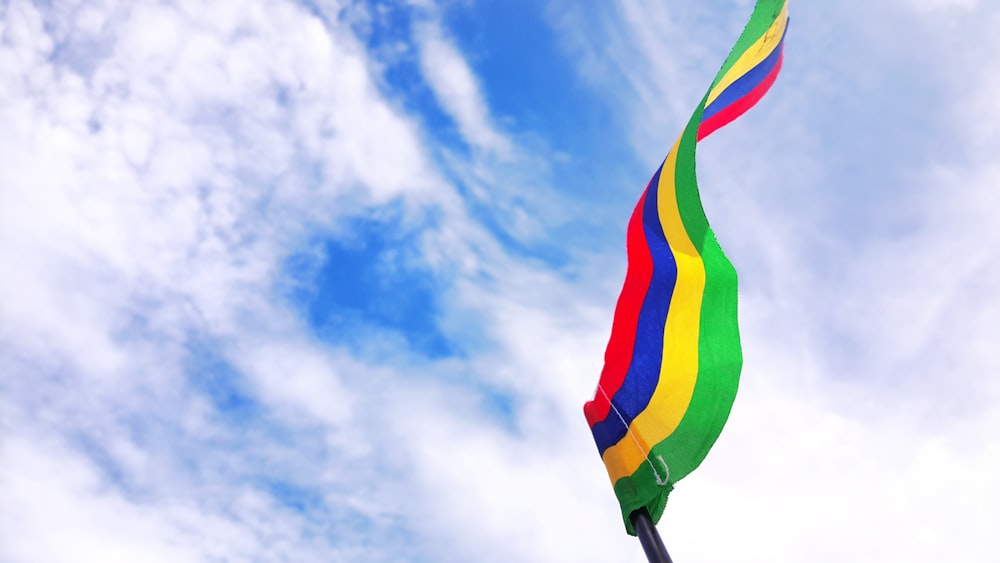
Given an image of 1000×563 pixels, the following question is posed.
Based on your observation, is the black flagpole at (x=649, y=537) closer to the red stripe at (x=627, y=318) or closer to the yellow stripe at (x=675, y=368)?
the yellow stripe at (x=675, y=368)

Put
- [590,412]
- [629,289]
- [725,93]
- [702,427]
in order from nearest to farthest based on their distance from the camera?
1. [702,427]
2. [590,412]
3. [629,289]
4. [725,93]

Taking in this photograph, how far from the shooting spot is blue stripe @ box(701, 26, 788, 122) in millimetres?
6070

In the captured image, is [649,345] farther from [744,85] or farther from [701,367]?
[744,85]

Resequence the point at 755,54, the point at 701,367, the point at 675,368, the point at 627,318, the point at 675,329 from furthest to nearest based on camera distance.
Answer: the point at 755,54 → the point at 627,318 → the point at 675,329 → the point at 675,368 → the point at 701,367

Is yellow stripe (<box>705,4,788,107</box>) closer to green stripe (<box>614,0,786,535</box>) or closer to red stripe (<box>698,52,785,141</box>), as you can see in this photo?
red stripe (<box>698,52,785,141</box>)

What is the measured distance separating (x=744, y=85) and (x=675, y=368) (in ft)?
9.46


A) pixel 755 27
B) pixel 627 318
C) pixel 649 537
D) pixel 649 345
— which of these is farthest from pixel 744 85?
pixel 649 537

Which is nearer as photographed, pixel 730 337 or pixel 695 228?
pixel 730 337

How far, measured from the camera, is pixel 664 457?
4598 mm

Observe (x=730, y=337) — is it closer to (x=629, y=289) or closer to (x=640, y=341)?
(x=640, y=341)

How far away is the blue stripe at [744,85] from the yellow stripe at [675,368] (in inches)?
35.5

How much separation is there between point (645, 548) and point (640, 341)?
1655 millimetres

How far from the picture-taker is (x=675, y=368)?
4879 mm

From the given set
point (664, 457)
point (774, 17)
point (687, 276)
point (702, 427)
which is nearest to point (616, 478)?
point (664, 457)
